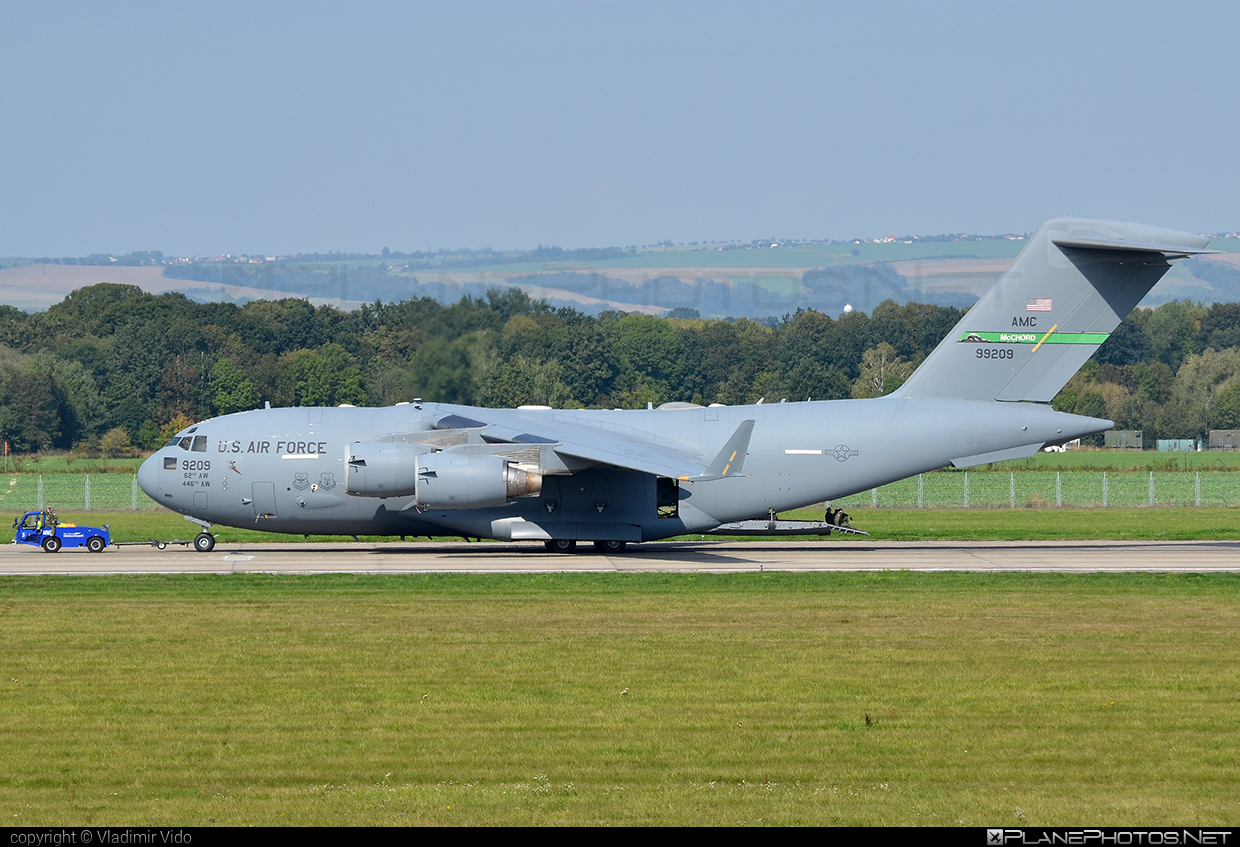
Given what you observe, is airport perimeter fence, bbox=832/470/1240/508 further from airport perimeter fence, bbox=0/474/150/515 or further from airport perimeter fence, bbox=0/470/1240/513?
airport perimeter fence, bbox=0/474/150/515

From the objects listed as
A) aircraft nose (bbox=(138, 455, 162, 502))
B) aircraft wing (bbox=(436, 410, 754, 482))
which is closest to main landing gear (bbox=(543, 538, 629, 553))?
aircraft wing (bbox=(436, 410, 754, 482))

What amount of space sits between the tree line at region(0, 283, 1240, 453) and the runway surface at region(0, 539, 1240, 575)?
4398mm

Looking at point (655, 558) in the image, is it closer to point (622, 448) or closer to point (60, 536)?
point (622, 448)

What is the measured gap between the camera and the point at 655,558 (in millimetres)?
28141

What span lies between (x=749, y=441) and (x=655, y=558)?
3243mm

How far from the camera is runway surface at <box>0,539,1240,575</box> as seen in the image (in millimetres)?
25391

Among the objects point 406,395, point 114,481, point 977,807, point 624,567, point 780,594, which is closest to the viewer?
point 977,807

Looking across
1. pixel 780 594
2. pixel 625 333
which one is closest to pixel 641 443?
pixel 780 594

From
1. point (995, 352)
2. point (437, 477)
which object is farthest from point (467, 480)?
point (995, 352)

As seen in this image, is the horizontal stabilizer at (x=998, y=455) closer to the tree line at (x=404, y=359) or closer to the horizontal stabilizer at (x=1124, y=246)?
the horizontal stabilizer at (x=1124, y=246)

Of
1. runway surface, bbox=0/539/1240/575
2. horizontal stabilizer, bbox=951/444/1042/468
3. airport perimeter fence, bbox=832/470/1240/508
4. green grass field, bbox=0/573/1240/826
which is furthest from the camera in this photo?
airport perimeter fence, bbox=832/470/1240/508
